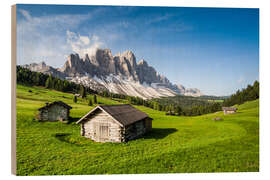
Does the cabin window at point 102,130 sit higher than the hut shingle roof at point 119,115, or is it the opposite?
the hut shingle roof at point 119,115

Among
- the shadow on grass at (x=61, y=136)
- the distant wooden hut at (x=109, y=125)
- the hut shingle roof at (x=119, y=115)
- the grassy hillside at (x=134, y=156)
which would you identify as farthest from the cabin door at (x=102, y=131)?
the shadow on grass at (x=61, y=136)

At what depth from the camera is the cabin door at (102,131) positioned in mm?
13414

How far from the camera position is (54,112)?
20.4 m

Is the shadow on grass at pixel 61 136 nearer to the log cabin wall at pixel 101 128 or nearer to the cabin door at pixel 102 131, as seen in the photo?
the log cabin wall at pixel 101 128

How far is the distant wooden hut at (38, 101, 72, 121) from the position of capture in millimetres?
19484

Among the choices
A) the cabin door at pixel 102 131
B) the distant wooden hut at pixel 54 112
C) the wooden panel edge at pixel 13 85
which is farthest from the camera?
the distant wooden hut at pixel 54 112

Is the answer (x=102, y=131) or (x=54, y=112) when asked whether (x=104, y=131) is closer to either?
(x=102, y=131)

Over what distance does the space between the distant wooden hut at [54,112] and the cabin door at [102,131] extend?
9022 mm

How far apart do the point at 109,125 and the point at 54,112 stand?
10.9m

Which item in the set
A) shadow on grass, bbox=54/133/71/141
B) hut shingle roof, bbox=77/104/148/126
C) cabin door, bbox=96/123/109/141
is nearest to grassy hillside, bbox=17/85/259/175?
shadow on grass, bbox=54/133/71/141

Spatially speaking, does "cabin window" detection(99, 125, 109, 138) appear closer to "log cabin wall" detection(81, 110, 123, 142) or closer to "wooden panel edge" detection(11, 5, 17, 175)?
"log cabin wall" detection(81, 110, 123, 142)

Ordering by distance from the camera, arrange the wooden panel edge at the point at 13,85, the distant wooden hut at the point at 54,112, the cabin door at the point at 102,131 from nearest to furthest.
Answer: the wooden panel edge at the point at 13,85 < the cabin door at the point at 102,131 < the distant wooden hut at the point at 54,112

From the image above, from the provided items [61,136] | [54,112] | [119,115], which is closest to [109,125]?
[119,115]

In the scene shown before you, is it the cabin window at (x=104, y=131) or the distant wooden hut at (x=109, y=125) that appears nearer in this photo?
the distant wooden hut at (x=109, y=125)
